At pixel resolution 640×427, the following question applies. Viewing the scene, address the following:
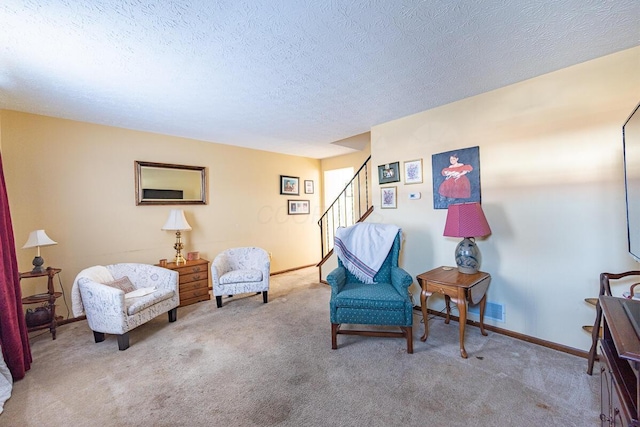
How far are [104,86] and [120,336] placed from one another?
2.26 metres

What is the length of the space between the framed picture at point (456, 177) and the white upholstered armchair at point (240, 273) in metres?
2.41

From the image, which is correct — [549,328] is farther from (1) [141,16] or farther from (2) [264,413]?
(1) [141,16]

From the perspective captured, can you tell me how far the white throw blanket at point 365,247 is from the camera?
9.28ft

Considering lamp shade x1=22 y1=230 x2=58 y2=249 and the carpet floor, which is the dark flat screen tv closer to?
the carpet floor

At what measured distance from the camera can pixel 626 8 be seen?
5.03 ft

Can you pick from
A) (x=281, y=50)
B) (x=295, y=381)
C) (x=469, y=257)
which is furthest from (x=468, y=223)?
(x=281, y=50)

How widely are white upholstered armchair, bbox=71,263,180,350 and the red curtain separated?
42cm

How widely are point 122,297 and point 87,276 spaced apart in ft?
1.78

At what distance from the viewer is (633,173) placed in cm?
167

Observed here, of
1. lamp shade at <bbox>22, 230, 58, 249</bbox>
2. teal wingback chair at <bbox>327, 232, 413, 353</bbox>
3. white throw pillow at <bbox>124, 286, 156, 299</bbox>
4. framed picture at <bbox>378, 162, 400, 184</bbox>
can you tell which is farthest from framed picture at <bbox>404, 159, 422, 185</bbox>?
lamp shade at <bbox>22, 230, 58, 249</bbox>

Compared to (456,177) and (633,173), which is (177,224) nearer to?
(456,177)

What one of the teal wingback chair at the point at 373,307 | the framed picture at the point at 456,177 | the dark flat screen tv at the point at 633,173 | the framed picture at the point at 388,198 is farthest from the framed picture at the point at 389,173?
→ the dark flat screen tv at the point at 633,173

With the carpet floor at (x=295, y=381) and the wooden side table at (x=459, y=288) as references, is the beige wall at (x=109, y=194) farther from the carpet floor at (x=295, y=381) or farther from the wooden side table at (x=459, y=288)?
the wooden side table at (x=459, y=288)

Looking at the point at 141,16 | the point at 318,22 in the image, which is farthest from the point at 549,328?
the point at 141,16
